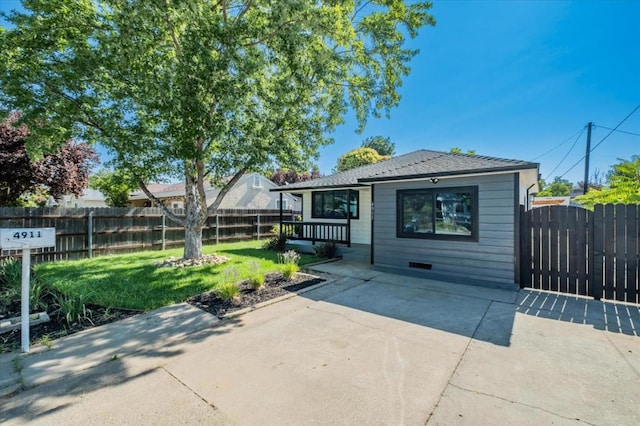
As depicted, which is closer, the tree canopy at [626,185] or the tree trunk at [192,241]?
the tree canopy at [626,185]

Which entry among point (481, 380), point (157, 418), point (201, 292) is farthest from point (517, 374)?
point (201, 292)

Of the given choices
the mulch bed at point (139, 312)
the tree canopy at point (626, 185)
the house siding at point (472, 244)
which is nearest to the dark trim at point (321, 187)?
the house siding at point (472, 244)

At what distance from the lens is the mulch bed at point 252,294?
4.86 metres

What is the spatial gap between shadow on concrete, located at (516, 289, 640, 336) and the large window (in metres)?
1.74

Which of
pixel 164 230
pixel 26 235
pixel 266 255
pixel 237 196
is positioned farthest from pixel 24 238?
pixel 237 196

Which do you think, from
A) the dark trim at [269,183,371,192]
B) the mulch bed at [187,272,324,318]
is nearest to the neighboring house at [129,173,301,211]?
the dark trim at [269,183,371,192]

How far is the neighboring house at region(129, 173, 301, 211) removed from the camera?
21500 millimetres

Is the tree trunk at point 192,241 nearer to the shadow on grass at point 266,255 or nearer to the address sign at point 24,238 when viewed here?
the shadow on grass at point 266,255

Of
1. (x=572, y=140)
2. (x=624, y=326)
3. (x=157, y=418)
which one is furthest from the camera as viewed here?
(x=572, y=140)

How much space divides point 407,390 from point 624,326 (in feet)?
13.1

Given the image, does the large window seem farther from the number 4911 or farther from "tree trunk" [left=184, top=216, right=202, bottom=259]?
the number 4911

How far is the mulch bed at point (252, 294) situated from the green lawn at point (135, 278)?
0.33 m

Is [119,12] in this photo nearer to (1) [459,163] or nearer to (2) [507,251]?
(1) [459,163]

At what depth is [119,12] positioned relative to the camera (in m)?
5.43
